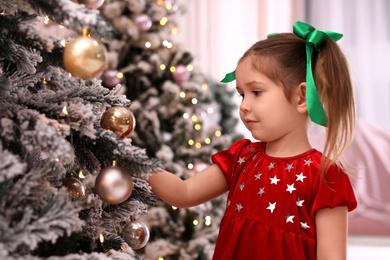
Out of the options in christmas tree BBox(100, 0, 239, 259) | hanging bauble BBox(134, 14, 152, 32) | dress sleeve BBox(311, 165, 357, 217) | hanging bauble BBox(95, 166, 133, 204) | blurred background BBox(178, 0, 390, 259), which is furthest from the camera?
blurred background BBox(178, 0, 390, 259)

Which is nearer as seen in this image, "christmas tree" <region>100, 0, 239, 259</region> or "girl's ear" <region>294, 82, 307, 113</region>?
"girl's ear" <region>294, 82, 307, 113</region>

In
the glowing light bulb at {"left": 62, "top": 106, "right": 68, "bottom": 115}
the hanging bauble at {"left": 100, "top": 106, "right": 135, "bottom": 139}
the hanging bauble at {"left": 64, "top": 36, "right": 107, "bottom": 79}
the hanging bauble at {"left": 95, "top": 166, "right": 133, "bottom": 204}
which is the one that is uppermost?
the hanging bauble at {"left": 64, "top": 36, "right": 107, "bottom": 79}

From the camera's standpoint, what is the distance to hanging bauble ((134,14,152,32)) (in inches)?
87.1

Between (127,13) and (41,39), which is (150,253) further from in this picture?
(41,39)

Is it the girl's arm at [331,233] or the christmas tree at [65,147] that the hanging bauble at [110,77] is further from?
the girl's arm at [331,233]

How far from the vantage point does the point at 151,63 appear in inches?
88.5

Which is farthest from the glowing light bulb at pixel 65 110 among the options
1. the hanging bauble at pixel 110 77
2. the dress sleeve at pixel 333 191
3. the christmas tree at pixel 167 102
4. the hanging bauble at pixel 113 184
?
the hanging bauble at pixel 110 77

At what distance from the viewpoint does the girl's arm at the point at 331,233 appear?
922 millimetres

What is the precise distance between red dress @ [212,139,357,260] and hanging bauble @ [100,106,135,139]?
348mm

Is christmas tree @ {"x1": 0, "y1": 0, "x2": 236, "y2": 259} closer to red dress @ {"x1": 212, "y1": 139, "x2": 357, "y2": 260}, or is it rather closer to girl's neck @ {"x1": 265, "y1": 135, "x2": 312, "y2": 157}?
red dress @ {"x1": 212, "y1": 139, "x2": 357, "y2": 260}

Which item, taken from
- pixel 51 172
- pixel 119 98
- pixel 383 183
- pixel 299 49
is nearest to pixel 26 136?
pixel 51 172

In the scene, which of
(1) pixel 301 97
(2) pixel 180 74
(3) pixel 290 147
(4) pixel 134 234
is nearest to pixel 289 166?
(3) pixel 290 147

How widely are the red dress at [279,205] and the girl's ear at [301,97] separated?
100 millimetres

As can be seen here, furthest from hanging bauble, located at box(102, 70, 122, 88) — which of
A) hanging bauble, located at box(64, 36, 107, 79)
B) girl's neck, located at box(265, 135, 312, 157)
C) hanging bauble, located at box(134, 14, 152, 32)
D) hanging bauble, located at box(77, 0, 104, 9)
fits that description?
hanging bauble, located at box(64, 36, 107, 79)
